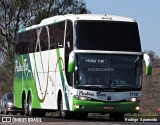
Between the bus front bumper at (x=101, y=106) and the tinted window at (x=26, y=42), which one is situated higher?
the tinted window at (x=26, y=42)

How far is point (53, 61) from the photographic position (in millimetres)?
28688

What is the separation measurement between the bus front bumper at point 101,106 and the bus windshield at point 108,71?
67cm

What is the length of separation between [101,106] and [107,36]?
9.52 ft

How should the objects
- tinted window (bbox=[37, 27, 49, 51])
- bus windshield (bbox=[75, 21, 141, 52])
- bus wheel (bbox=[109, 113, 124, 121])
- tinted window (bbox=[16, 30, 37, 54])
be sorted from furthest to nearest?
tinted window (bbox=[16, 30, 37, 54]), tinted window (bbox=[37, 27, 49, 51]), bus wheel (bbox=[109, 113, 124, 121]), bus windshield (bbox=[75, 21, 141, 52])

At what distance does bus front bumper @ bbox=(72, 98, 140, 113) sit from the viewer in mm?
25953

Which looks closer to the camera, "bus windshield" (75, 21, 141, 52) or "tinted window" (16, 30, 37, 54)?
"bus windshield" (75, 21, 141, 52)

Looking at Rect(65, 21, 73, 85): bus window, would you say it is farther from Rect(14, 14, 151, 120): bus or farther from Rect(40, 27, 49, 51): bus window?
Rect(40, 27, 49, 51): bus window

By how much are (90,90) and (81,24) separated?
2746 millimetres

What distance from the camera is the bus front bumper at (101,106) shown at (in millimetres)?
25953

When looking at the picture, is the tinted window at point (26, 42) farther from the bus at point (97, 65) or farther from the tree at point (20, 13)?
the tree at point (20, 13)

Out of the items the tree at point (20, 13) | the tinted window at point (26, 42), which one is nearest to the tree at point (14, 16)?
the tree at point (20, 13)

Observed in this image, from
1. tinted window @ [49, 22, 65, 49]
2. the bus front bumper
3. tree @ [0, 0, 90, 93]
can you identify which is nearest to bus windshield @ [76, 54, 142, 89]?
the bus front bumper

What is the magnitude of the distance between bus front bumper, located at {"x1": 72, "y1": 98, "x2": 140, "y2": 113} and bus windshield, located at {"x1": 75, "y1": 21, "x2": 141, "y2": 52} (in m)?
2.16

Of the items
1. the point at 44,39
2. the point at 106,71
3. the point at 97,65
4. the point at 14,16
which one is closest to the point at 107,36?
the point at 97,65
